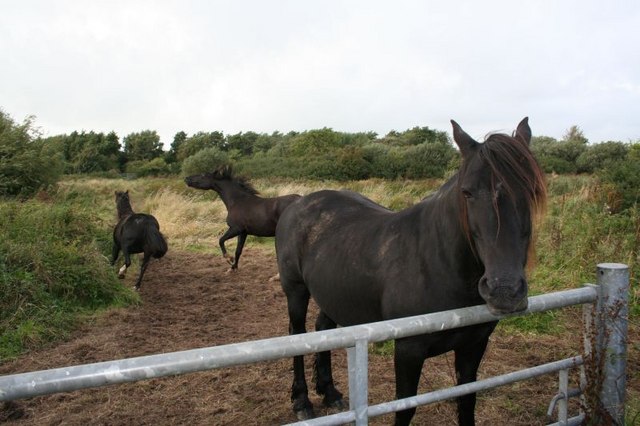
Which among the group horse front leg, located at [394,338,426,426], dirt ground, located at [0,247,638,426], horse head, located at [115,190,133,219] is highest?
horse head, located at [115,190,133,219]

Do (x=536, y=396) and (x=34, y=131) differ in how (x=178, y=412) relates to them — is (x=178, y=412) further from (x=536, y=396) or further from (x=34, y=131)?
(x=34, y=131)

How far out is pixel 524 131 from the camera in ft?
8.18

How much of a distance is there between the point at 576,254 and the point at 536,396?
362 cm

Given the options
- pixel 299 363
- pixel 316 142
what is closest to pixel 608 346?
pixel 299 363

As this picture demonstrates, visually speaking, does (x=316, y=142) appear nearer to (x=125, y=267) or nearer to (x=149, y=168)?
(x=149, y=168)

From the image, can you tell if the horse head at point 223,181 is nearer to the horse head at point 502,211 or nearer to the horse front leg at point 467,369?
the horse front leg at point 467,369

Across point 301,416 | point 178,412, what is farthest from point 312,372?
point 178,412

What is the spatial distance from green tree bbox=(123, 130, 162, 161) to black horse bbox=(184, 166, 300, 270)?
1707 inches

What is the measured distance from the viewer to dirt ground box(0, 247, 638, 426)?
12.5 ft

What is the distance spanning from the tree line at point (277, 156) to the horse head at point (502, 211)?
8.09 meters

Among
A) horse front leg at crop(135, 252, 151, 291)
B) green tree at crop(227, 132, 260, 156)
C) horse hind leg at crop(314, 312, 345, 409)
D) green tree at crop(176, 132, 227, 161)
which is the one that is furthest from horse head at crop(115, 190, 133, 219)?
green tree at crop(227, 132, 260, 156)

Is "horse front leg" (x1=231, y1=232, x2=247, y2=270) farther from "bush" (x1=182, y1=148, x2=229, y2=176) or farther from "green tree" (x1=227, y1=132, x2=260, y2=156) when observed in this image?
"green tree" (x1=227, y1=132, x2=260, y2=156)

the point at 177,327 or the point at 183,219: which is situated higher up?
the point at 183,219

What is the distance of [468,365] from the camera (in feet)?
9.37
